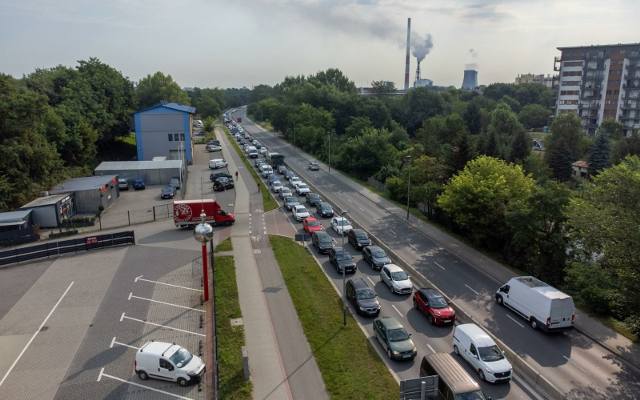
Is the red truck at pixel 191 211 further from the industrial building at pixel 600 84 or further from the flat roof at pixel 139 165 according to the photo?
the industrial building at pixel 600 84

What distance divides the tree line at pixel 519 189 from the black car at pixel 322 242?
973 cm

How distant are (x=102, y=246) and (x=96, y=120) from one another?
133ft

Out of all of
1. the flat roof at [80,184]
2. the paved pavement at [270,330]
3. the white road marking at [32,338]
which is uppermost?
the flat roof at [80,184]

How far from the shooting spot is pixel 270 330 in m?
→ 22.7

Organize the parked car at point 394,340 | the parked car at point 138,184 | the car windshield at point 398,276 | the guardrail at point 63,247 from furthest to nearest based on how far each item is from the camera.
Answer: the parked car at point 138,184 < the guardrail at point 63,247 < the car windshield at point 398,276 < the parked car at point 394,340

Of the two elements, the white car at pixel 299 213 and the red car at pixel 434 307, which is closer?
the red car at pixel 434 307

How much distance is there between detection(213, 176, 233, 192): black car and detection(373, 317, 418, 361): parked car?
3872 centimetres

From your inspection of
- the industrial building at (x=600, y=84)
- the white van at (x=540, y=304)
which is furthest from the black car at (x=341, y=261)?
the industrial building at (x=600, y=84)

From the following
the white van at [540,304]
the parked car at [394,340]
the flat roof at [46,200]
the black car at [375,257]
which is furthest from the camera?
the flat roof at [46,200]

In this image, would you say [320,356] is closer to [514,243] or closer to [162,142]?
[514,243]

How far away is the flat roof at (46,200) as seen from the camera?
40469 mm

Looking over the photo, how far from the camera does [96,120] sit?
68.7 m

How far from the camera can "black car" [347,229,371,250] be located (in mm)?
35406

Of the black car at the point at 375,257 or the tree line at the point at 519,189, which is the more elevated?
the tree line at the point at 519,189
